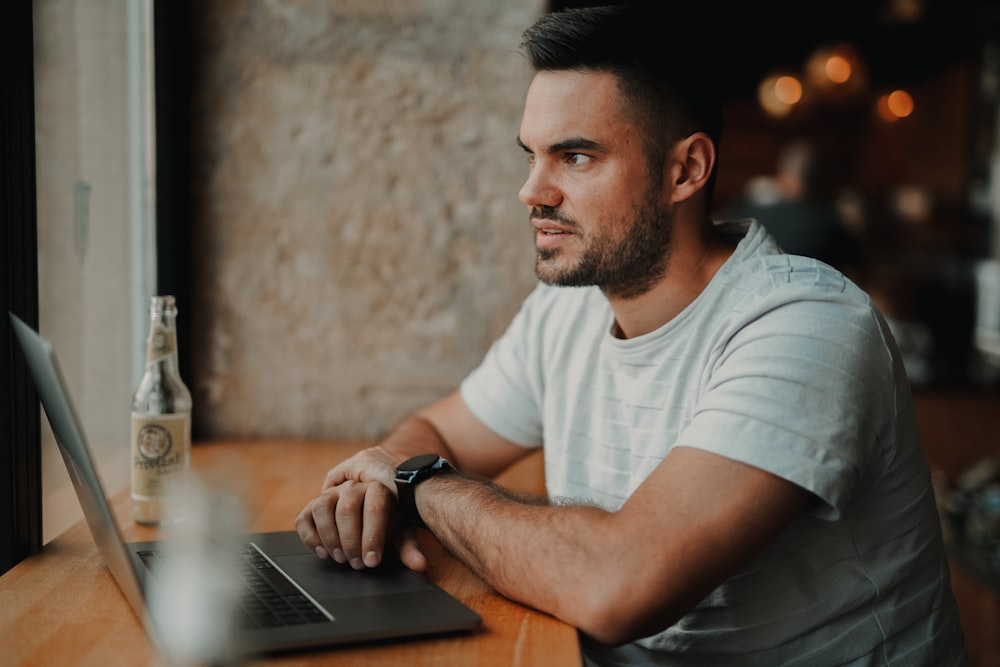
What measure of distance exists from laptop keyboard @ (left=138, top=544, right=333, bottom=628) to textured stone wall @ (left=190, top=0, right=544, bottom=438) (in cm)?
87

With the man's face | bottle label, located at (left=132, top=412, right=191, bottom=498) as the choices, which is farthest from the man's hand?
the man's face

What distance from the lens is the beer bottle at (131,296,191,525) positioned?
48.6 inches

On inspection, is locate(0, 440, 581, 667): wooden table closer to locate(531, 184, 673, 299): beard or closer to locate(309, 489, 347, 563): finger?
locate(309, 489, 347, 563): finger

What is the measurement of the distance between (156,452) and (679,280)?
0.76m

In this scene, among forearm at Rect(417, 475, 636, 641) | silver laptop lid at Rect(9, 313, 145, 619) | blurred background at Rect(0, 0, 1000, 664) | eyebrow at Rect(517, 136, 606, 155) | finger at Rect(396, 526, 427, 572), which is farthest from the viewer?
blurred background at Rect(0, 0, 1000, 664)

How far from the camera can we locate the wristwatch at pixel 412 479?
118 cm

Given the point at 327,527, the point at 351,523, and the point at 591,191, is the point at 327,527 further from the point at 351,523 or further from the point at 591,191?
the point at 591,191

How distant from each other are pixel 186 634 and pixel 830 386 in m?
0.71

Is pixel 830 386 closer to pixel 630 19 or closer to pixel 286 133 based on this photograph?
pixel 630 19

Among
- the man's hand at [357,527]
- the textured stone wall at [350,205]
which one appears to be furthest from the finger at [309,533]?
the textured stone wall at [350,205]

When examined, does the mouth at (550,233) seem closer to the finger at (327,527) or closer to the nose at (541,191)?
the nose at (541,191)

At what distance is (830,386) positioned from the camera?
1.04 m

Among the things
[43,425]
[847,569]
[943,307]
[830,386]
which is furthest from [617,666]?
[943,307]

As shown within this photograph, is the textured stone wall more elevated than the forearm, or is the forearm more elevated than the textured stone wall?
the textured stone wall
